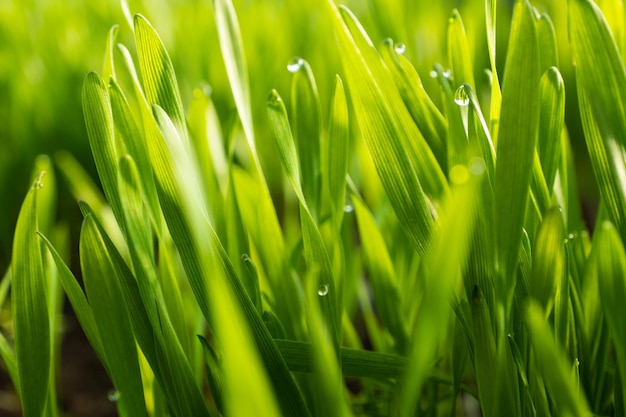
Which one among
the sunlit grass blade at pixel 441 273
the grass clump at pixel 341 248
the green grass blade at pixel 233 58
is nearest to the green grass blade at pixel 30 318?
the grass clump at pixel 341 248

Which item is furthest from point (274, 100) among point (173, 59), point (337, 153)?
point (173, 59)

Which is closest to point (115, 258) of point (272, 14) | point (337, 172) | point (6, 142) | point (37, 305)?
point (37, 305)

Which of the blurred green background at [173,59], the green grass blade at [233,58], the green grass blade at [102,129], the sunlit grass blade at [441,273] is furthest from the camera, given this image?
the blurred green background at [173,59]

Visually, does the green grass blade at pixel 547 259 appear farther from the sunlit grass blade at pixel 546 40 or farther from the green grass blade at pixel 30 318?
the green grass blade at pixel 30 318

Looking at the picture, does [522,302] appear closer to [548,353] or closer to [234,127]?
[548,353]

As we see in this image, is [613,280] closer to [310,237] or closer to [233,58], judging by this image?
[310,237]
